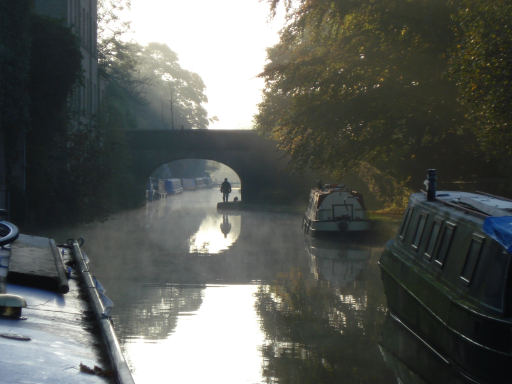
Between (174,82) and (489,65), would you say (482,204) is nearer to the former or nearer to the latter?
(489,65)

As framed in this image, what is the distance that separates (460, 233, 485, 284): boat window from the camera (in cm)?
774

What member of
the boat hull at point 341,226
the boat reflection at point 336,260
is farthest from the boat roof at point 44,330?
the boat hull at point 341,226

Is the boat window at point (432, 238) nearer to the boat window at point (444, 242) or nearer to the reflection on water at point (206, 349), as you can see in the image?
the boat window at point (444, 242)

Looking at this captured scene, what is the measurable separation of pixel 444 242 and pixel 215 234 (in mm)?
17386

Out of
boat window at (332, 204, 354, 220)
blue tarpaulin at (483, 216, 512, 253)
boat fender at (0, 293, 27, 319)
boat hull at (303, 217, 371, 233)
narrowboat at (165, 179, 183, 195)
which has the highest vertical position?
blue tarpaulin at (483, 216, 512, 253)

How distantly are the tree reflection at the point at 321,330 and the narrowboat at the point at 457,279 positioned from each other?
0.71 meters

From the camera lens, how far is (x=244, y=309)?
38.2 feet

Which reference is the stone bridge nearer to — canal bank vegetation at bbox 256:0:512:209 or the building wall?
the building wall

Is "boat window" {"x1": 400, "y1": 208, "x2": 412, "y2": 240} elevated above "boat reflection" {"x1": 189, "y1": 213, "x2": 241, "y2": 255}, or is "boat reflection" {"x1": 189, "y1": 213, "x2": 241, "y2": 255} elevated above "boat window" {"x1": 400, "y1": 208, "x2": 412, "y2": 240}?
"boat window" {"x1": 400, "y1": 208, "x2": 412, "y2": 240}

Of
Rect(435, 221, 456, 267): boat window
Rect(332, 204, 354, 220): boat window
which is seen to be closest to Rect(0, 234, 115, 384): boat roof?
Rect(435, 221, 456, 267): boat window

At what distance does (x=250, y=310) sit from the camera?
38.0ft

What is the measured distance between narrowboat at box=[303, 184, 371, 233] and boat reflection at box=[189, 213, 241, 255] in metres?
2.90

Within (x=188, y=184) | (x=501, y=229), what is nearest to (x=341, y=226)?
(x=501, y=229)

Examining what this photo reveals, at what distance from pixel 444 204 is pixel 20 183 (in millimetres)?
16390
